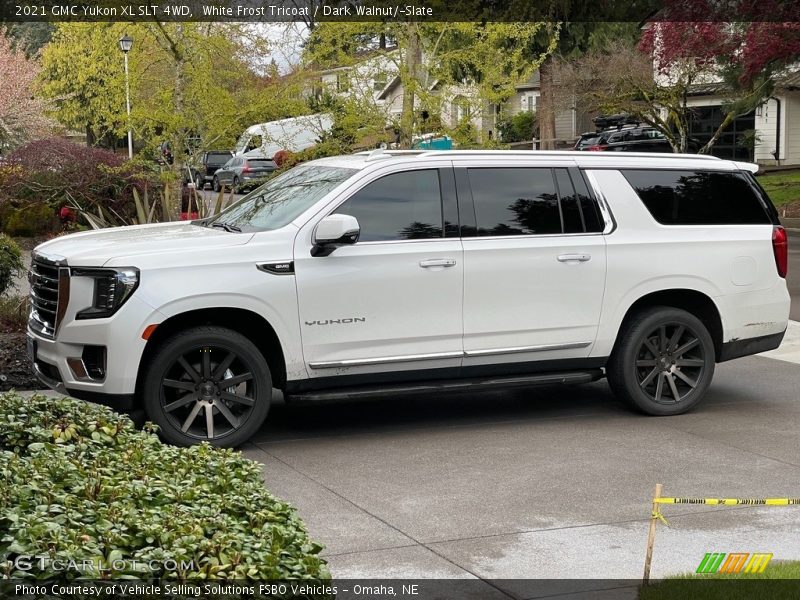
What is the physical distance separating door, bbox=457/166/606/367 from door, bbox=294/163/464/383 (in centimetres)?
14

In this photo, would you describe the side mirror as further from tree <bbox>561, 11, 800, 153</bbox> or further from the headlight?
tree <bbox>561, 11, 800, 153</bbox>

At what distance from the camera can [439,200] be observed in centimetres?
828

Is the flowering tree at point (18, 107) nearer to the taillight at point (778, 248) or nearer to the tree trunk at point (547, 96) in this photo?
the tree trunk at point (547, 96)

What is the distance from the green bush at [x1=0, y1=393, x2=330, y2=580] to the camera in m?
3.29

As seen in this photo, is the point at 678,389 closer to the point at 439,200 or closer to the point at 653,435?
the point at 653,435

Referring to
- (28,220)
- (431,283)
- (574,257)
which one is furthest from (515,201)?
(28,220)

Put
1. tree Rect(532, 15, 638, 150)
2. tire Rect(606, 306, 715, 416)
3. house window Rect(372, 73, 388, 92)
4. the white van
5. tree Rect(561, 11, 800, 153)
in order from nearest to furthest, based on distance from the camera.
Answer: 1. tire Rect(606, 306, 715, 416)
2. house window Rect(372, 73, 388, 92)
3. the white van
4. tree Rect(561, 11, 800, 153)
5. tree Rect(532, 15, 638, 150)

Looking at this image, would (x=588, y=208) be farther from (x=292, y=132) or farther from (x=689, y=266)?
(x=292, y=132)

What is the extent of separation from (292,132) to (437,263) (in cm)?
1063

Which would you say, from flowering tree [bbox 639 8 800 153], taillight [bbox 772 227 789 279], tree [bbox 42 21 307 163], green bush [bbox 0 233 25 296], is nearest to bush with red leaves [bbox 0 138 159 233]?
tree [bbox 42 21 307 163]

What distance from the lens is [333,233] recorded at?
7.69m

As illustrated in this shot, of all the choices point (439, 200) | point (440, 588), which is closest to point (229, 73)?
point (439, 200)

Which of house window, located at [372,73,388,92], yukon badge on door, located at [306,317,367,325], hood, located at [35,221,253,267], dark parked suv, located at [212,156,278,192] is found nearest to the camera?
hood, located at [35,221,253,267]

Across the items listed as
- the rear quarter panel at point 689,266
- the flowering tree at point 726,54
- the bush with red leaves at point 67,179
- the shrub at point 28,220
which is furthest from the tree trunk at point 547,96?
the rear quarter panel at point 689,266
